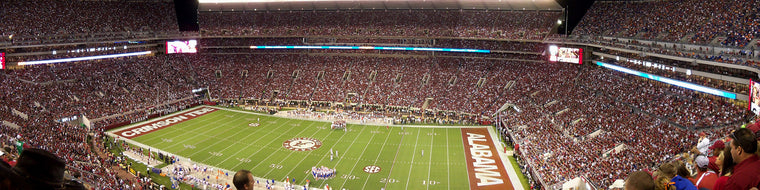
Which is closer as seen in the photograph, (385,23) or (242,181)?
(242,181)

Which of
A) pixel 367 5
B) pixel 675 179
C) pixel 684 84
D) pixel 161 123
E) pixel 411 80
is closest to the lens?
pixel 675 179

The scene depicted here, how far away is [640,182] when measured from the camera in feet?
11.4

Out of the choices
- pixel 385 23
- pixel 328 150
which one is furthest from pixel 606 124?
pixel 385 23

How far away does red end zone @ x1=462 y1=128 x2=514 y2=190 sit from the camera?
80.2 feet

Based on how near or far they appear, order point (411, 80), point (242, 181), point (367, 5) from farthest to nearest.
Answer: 1. point (367, 5)
2. point (411, 80)
3. point (242, 181)

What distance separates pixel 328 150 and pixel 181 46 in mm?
29521

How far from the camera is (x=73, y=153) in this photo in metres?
23.5

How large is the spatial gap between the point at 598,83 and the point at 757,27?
38.0ft

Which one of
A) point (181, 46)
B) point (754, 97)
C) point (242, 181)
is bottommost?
point (754, 97)

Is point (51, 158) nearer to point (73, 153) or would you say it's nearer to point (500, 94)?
point (73, 153)

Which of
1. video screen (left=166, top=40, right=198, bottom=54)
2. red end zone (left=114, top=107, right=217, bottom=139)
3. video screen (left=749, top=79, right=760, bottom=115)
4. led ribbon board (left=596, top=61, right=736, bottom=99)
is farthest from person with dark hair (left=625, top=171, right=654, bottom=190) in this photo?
video screen (left=166, top=40, right=198, bottom=54)

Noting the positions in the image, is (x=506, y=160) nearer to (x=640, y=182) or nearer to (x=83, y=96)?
(x=640, y=182)

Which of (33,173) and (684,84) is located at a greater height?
(33,173)

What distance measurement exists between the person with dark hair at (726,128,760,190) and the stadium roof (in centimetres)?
4726
